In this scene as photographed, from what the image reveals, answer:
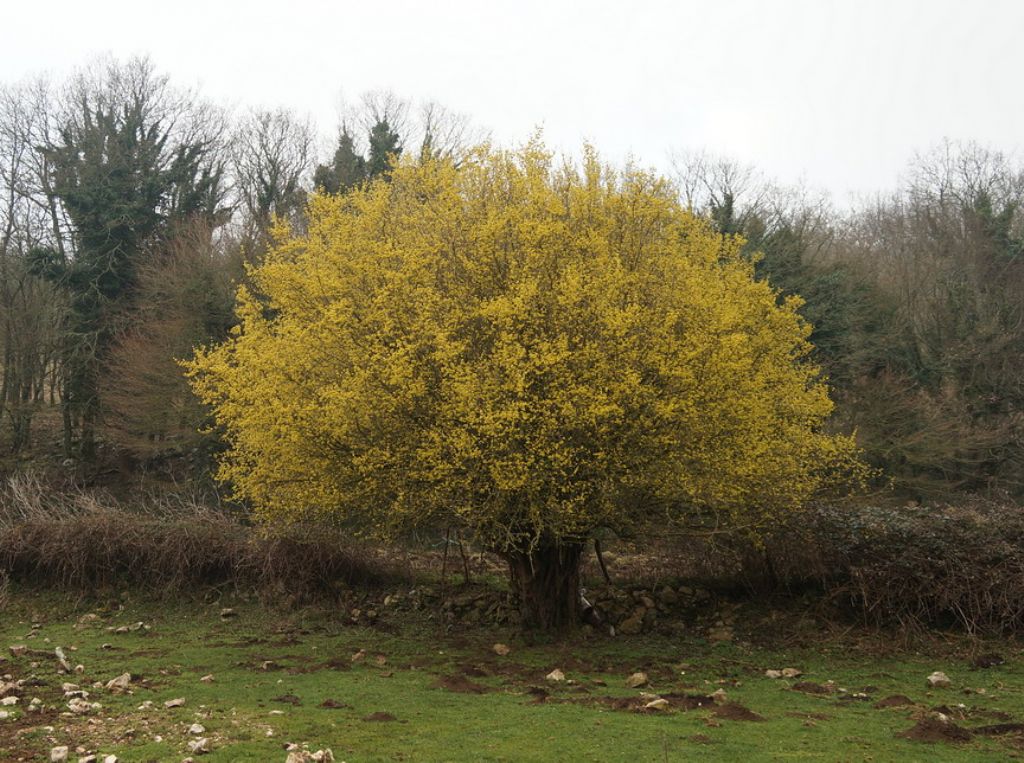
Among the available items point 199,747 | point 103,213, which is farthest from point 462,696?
point 103,213

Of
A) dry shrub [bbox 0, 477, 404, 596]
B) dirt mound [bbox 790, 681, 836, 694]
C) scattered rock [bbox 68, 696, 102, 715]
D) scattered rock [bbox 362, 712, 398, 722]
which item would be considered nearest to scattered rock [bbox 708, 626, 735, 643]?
dirt mound [bbox 790, 681, 836, 694]

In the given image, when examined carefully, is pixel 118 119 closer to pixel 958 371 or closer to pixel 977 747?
pixel 958 371

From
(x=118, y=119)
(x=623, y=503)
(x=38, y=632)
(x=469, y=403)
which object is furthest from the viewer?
(x=118, y=119)

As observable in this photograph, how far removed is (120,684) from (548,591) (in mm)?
7903

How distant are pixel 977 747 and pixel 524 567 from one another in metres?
9.13

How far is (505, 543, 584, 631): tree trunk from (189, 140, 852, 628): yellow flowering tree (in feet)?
1.38

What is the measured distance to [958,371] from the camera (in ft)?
105

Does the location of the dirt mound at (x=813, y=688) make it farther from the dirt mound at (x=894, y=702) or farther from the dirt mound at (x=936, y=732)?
the dirt mound at (x=936, y=732)

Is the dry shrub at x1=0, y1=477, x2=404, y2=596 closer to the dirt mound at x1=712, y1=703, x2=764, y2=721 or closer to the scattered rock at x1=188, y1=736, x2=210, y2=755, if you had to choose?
the scattered rock at x1=188, y1=736, x2=210, y2=755

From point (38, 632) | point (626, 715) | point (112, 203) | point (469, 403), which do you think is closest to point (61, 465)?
point (112, 203)

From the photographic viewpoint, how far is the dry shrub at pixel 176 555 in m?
21.0

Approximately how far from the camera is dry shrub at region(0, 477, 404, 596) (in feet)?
68.7

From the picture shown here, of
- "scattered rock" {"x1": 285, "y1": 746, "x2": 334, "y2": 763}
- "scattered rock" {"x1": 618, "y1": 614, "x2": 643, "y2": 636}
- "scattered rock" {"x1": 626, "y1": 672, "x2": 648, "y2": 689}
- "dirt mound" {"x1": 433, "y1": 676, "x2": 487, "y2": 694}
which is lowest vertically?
"scattered rock" {"x1": 618, "y1": 614, "x2": 643, "y2": 636}

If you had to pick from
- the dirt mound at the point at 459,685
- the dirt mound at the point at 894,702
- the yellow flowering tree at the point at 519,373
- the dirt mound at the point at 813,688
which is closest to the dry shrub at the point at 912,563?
the yellow flowering tree at the point at 519,373
